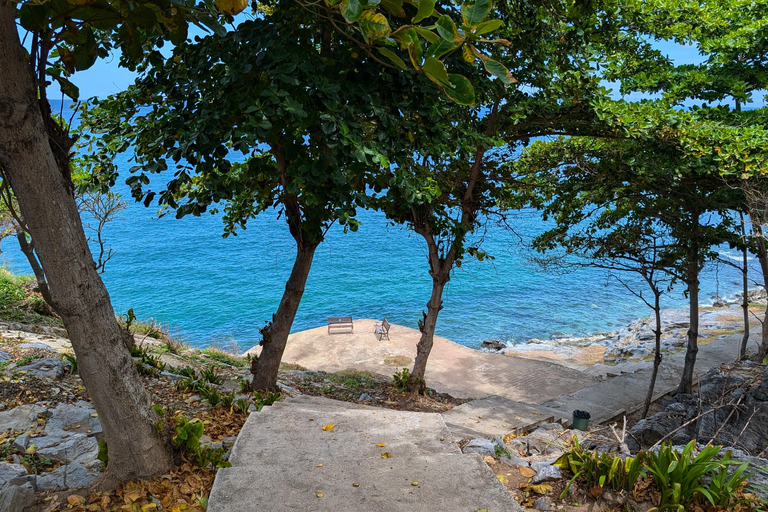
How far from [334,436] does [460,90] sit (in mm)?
3309

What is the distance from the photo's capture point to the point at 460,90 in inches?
57.3

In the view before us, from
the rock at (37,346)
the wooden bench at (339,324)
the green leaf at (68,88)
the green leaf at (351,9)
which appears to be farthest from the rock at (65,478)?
the wooden bench at (339,324)

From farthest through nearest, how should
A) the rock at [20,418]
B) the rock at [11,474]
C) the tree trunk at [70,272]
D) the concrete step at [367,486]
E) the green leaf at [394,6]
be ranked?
the rock at [20,418] < the rock at [11,474] < the concrete step at [367,486] < the tree trunk at [70,272] < the green leaf at [394,6]

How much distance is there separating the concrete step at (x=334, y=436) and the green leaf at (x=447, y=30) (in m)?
2.99

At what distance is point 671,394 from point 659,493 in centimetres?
916

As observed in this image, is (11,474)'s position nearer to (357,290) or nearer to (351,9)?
(351,9)

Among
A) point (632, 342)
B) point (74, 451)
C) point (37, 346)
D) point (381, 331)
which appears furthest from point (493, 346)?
point (74, 451)

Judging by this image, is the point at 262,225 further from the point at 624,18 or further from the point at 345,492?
the point at 345,492

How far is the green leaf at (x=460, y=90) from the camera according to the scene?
144 centimetres

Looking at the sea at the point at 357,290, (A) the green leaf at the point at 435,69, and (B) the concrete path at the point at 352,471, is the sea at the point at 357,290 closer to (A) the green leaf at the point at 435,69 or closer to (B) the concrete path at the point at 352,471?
(B) the concrete path at the point at 352,471

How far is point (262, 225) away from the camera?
179 ft

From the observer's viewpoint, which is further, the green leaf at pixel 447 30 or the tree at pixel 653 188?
the tree at pixel 653 188

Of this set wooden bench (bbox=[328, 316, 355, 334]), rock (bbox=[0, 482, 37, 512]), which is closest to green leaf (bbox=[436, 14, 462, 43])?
rock (bbox=[0, 482, 37, 512])

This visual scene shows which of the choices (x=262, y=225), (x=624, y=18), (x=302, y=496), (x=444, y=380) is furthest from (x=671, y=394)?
(x=262, y=225)
